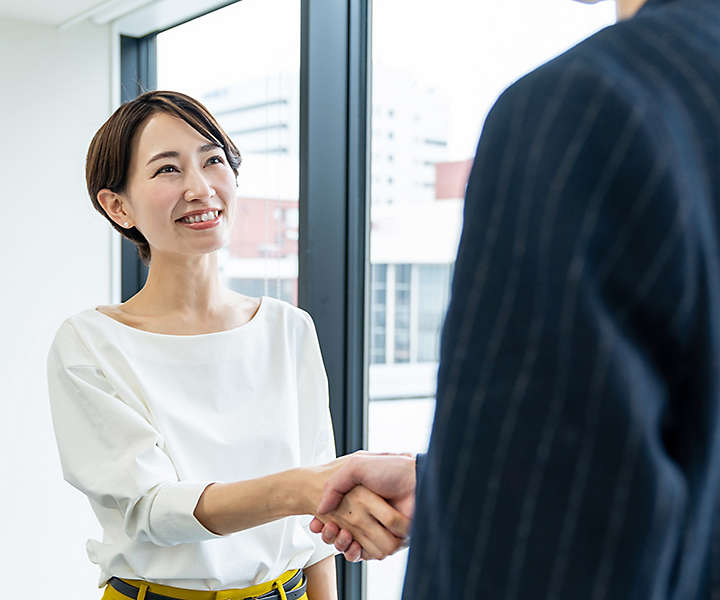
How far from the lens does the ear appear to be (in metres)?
1.76

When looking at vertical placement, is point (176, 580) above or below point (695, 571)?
below

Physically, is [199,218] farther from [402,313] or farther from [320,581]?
[320,581]

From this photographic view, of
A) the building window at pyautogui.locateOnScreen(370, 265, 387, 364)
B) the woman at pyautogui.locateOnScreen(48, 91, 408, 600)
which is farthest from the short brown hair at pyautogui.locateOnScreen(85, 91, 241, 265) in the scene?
the building window at pyautogui.locateOnScreen(370, 265, 387, 364)

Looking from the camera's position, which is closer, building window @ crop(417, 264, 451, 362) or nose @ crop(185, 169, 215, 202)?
nose @ crop(185, 169, 215, 202)

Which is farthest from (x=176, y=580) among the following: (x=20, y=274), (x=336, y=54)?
(x=20, y=274)

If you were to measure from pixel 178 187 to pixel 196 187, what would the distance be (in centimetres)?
4

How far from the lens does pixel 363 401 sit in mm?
2285

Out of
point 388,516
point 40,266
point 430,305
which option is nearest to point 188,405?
point 388,516

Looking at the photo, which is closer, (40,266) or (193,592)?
(193,592)

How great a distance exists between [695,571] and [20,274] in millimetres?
3066

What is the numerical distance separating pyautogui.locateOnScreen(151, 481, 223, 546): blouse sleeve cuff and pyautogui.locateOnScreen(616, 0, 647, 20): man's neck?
42.6 inches

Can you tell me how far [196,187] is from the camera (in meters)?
1.64

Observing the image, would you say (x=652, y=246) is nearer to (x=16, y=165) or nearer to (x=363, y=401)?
(x=363, y=401)

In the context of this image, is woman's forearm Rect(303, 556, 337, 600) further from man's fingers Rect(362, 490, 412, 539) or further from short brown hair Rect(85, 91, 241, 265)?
short brown hair Rect(85, 91, 241, 265)
